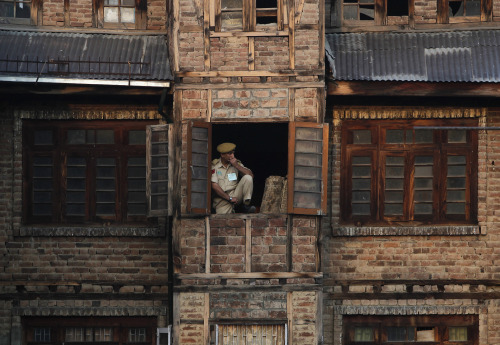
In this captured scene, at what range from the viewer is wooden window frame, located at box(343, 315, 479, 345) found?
14.7 metres

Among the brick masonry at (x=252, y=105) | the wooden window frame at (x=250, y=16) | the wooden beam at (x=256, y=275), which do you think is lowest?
the wooden beam at (x=256, y=275)

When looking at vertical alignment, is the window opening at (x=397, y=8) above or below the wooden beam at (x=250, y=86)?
above

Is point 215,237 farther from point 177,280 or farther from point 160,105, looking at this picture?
point 160,105

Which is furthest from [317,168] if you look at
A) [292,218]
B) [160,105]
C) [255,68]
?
[160,105]

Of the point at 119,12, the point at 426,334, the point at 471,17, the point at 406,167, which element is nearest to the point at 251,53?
the point at 119,12

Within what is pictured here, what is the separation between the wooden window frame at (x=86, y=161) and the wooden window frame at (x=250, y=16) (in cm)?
212

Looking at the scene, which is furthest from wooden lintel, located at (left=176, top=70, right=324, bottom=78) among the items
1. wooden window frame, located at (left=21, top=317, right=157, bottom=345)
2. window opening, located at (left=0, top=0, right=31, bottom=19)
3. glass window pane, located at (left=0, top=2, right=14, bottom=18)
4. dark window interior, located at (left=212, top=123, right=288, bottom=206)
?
wooden window frame, located at (left=21, top=317, right=157, bottom=345)

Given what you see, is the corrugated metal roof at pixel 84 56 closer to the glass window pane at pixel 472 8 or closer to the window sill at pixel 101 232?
the window sill at pixel 101 232

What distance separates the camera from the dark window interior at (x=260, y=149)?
15562 mm

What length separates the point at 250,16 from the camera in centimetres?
1394

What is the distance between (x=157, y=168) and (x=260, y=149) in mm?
2459

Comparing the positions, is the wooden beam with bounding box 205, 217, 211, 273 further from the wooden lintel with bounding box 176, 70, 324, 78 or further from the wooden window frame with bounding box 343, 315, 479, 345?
the wooden window frame with bounding box 343, 315, 479, 345

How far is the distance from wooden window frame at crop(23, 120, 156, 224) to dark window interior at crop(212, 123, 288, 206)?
1.51 meters

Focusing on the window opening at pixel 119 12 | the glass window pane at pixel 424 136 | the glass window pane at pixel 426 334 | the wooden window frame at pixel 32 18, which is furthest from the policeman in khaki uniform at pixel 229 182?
the wooden window frame at pixel 32 18
